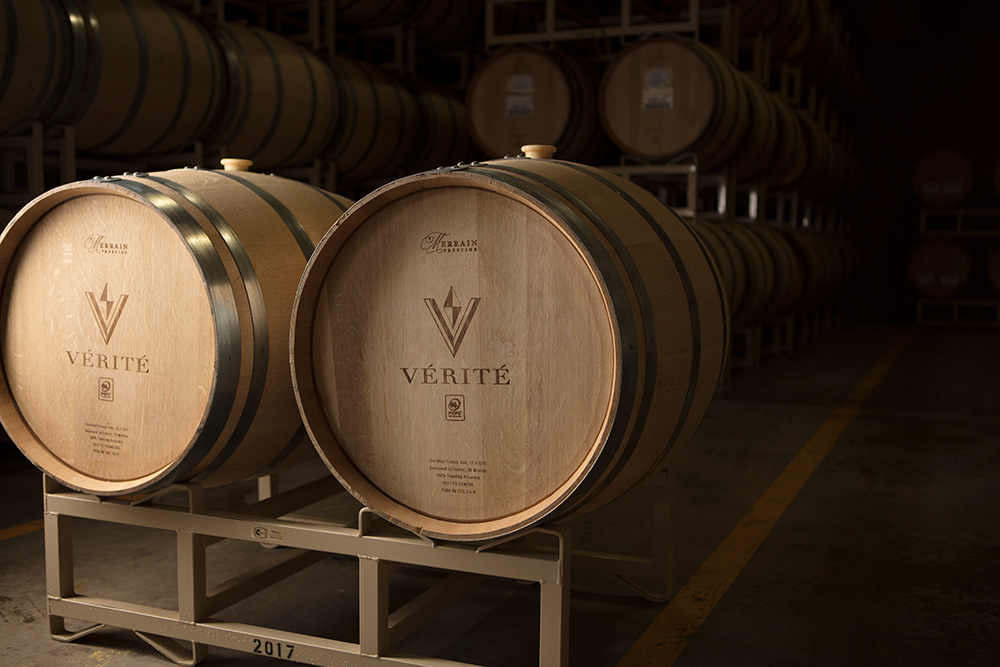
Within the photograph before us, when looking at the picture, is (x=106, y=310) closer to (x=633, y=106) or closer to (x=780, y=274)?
(x=633, y=106)

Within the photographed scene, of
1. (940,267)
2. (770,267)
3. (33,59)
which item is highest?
(33,59)

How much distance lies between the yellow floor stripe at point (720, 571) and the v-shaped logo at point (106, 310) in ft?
5.65

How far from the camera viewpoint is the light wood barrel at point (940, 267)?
13.0 m

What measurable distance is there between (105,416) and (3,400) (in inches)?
15.2

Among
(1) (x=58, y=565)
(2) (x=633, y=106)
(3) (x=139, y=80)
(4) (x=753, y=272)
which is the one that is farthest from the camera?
(4) (x=753, y=272)

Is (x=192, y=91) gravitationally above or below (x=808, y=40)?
below

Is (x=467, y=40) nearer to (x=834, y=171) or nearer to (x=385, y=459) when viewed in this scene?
(x=834, y=171)

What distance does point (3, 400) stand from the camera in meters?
2.70

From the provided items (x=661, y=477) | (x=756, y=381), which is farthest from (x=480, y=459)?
(x=756, y=381)

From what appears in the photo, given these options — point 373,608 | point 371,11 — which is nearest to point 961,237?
point 371,11

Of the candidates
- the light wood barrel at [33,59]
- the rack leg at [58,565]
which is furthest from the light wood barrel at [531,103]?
the rack leg at [58,565]

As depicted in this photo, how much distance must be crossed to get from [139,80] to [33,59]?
0.66 metres

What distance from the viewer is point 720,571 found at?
10.8 feet

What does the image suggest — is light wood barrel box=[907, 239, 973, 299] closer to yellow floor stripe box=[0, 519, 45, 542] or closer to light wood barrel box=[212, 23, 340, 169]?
light wood barrel box=[212, 23, 340, 169]
